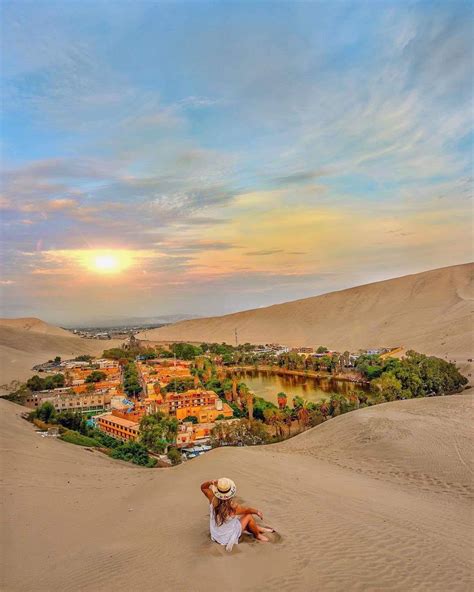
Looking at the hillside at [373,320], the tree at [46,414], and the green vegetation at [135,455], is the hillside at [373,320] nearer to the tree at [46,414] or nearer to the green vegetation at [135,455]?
the green vegetation at [135,455]

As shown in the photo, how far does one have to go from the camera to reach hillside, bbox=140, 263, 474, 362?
59375mm

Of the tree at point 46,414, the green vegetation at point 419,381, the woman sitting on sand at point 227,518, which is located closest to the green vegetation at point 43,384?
the tree at point 46,414

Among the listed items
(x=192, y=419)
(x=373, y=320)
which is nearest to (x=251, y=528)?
(x=192, y=419)

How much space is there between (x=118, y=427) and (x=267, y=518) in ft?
56.8

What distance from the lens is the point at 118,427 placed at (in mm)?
21547

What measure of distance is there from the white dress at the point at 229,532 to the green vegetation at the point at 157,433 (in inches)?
553

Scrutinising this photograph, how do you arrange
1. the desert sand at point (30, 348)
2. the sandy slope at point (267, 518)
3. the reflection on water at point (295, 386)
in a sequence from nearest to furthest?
the sandy slope at point (267, 518), the reflection on water at point (295, 386), the desert sand at point (30, 348)

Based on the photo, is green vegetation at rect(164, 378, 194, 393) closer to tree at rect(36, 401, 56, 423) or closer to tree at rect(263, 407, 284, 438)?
tree at rect(263, 407, 284, 438)

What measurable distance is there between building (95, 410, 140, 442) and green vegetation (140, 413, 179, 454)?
0.89 meters

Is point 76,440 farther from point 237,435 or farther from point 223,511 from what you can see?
point 223,511

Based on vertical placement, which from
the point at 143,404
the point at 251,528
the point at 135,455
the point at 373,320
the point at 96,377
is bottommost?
the point at 135,455

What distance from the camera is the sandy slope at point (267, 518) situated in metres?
4.35

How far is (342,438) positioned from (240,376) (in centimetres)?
3334

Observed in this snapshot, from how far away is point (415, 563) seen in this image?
4.86 m
